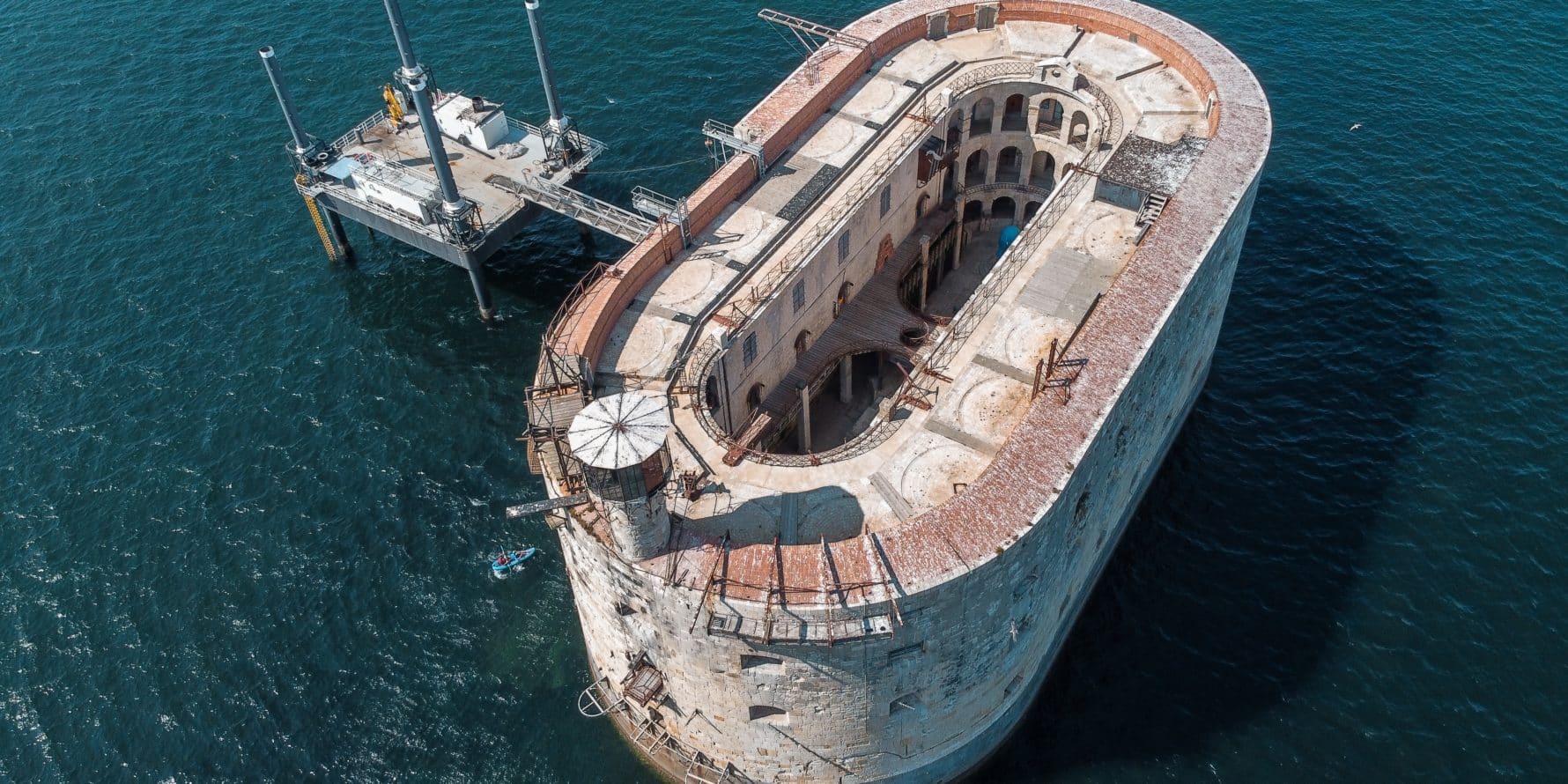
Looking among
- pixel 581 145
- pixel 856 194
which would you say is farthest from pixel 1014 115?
pixel 581 145

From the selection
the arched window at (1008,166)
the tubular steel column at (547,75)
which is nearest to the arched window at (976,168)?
the arched window at (1008,166)

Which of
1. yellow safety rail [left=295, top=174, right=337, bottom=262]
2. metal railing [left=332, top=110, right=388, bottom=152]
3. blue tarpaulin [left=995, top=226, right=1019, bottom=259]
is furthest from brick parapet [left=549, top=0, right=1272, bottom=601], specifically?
yellow safety rail [left=295, top=174, right=337, bottom=262]

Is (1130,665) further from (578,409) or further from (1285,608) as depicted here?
(578,409)

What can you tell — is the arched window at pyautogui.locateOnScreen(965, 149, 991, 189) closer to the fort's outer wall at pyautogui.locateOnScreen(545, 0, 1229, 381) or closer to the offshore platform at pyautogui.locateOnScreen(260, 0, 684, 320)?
the fort's outer wall at pyautogui.locateOnScreen(545, 0, 1229, 381)

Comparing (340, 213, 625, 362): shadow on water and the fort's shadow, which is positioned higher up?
the fort's shadow

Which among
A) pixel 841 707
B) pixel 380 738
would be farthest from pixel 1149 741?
pixel 380 738

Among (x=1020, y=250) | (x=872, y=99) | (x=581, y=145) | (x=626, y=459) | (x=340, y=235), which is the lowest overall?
(x=340, y=235)

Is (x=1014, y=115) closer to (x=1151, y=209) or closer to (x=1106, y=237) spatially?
(x=1106, y=237)
